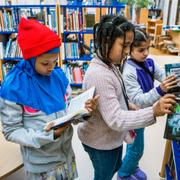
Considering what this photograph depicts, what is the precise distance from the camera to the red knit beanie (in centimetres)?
100

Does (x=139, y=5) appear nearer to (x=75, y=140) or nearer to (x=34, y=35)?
(x=75, y=140)

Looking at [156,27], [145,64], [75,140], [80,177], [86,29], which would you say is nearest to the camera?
[145,64]

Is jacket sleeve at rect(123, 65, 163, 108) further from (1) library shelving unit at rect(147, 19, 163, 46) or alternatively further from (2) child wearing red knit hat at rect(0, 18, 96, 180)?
(1) library shelving unit at rect(147, 19, 163, 46)

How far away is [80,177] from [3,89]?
4.19ft

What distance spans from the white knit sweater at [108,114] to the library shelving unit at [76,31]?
93.9 inches

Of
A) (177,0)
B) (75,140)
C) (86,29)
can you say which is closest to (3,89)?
(75,140)

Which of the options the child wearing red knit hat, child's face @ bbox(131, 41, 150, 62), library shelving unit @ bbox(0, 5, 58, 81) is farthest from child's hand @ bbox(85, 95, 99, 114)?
library shelving unit @ bbox(0, 5, 58, 81)

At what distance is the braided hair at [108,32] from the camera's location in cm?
101

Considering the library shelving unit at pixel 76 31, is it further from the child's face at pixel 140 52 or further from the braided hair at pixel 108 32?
the braided hair at pixel 108 32

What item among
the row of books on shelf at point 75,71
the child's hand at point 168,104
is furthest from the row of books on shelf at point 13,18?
the child's hand at point 168,104

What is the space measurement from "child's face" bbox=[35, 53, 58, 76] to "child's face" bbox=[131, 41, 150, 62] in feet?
1.95

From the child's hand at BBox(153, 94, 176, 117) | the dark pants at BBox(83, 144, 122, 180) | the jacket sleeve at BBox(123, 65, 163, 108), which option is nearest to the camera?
the child's hand at BBox(153, 94, 176, 117)

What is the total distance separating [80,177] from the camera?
1980 millimetres

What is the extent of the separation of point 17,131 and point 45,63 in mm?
335
